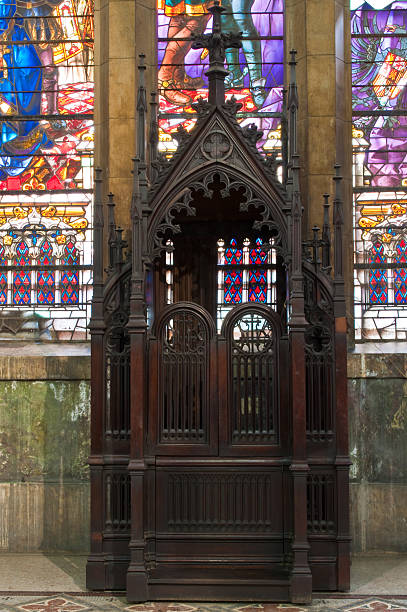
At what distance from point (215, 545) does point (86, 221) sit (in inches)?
151

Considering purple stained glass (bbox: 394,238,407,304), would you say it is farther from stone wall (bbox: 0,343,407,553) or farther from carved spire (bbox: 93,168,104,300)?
carved spire (bbox: 93,168,104,300)

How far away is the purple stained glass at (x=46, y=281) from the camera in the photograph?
366 inches

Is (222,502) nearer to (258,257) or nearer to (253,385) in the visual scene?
(253,385)

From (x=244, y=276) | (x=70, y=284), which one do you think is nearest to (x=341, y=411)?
(x=244, y=276)

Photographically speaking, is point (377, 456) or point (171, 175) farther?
point (377, 456)

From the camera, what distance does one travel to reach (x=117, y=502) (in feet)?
24.2

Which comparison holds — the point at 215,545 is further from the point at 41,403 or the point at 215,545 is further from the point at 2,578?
the point at 41,403

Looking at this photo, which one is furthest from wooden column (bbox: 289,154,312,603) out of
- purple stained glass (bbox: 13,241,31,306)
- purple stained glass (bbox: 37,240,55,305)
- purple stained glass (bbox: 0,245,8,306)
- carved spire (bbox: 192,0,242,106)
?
purple stained glass (bbox: 0,245,8,306)

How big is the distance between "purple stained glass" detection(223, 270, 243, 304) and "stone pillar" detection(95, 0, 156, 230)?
113cm

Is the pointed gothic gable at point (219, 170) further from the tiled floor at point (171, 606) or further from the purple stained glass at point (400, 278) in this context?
the tiled floor at point (171, 606)

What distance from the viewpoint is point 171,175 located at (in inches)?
287

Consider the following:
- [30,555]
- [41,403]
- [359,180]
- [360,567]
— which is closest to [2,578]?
[30,555]

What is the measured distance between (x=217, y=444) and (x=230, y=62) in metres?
4.29

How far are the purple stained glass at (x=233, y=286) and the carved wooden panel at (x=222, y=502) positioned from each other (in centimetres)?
191
